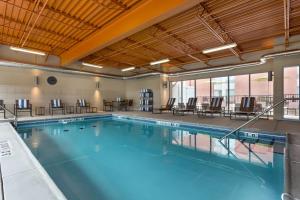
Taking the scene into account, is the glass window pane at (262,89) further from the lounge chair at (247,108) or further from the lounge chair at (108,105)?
the lounge chair at (108,105)

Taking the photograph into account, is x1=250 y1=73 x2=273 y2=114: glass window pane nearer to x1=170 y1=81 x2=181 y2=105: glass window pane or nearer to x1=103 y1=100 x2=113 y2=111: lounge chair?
x1=170 y1=81 x2=181 y2=105: glass window pane

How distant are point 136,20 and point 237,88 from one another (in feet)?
24.7

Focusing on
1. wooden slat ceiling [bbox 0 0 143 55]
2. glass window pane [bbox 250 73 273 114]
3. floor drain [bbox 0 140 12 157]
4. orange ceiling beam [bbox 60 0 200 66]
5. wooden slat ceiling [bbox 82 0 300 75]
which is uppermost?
wooden slat ceiling [bbox 0 0 143 55]

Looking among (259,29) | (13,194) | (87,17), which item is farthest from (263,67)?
(13,194)

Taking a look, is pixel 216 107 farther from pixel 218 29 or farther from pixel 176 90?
pixel 176 90

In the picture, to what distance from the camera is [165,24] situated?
5.43 meters

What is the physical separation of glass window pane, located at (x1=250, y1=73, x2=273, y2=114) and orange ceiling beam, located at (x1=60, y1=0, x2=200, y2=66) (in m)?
6.87

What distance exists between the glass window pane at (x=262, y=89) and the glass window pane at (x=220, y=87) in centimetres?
133

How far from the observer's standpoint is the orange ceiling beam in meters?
3.72

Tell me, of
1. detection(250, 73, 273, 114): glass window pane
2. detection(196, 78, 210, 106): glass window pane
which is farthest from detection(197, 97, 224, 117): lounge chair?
detection(196, 78, 210, 106): glass window pane

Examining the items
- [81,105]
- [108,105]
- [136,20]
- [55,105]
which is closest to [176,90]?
[108,105]

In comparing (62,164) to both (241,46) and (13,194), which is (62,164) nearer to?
(13,194)

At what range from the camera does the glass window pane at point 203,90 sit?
10.6 metres

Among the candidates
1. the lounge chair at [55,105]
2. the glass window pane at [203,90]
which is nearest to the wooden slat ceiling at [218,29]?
the glass window pane at [203,90]
